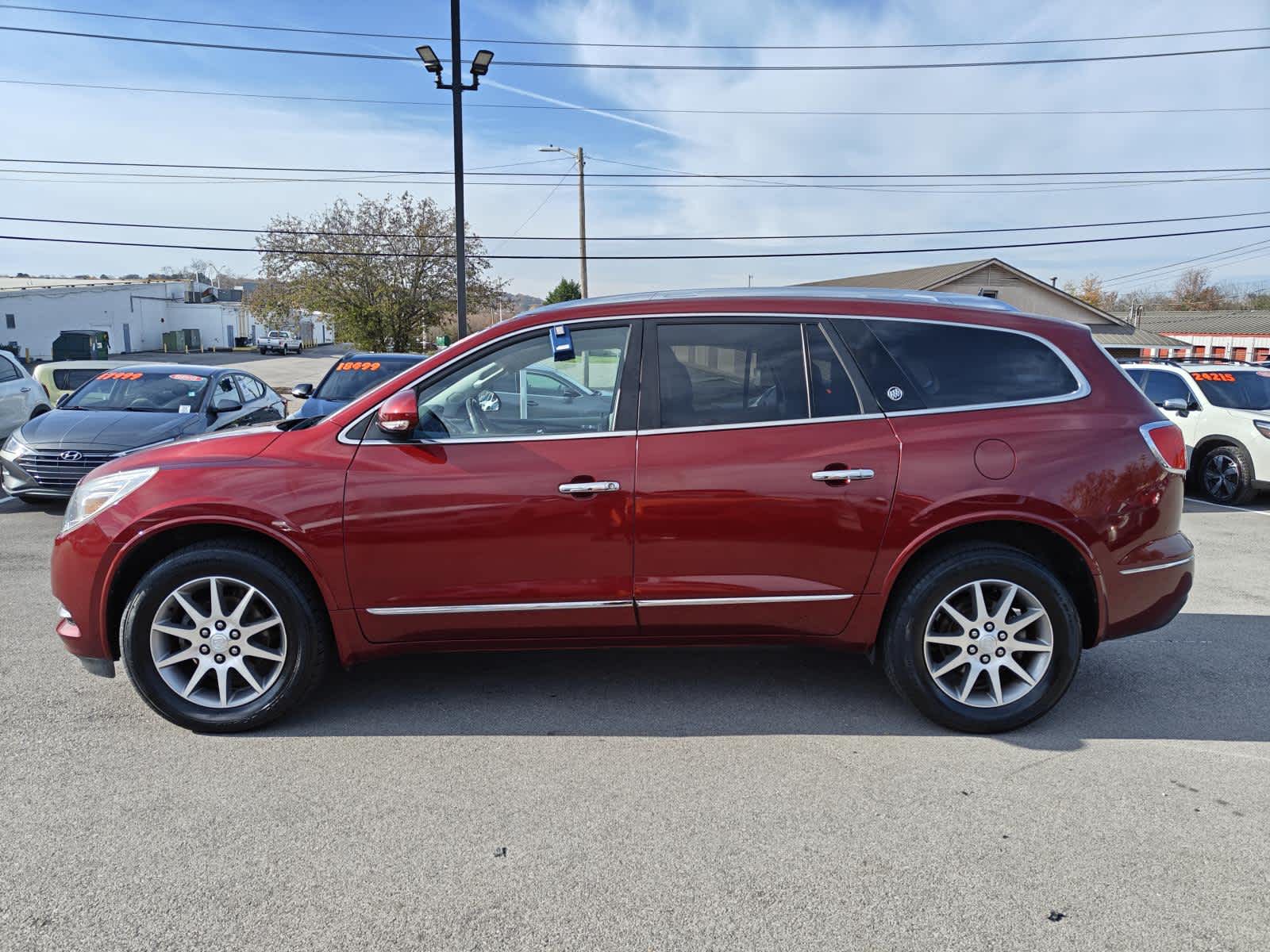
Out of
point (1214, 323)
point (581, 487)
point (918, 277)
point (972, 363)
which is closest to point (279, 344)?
point (918, 277)

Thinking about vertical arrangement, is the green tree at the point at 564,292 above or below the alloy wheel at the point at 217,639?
above

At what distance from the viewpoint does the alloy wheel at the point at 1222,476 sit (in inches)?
407

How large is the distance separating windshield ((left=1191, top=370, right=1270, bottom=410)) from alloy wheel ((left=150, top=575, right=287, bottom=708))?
36.3ft

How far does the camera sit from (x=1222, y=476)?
10.5 meters

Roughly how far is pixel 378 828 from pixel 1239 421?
35.6 feet

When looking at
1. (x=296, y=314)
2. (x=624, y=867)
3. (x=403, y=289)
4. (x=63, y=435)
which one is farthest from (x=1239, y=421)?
(x=296, y=314)

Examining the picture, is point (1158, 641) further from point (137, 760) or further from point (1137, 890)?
point (137, 760)

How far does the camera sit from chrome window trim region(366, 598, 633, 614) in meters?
3.79

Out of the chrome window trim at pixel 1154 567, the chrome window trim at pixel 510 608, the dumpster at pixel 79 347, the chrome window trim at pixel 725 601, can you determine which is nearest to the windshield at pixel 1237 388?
the chrome window trim at pixel 1154 567

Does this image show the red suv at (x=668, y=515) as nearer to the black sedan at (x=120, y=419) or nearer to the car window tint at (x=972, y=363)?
the car window tint at (x=972, y=363)

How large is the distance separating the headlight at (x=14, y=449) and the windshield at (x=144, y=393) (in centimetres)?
86

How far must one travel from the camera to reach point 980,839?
3.02m

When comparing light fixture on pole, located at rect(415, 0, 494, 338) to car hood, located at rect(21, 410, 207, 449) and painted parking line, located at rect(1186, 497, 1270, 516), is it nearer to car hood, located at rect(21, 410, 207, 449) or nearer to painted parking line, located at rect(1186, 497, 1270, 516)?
car hood, located at rect(21, 410, 207, 449)

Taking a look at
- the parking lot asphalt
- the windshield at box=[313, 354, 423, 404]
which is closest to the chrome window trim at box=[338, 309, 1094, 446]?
the parking lot asphalt
